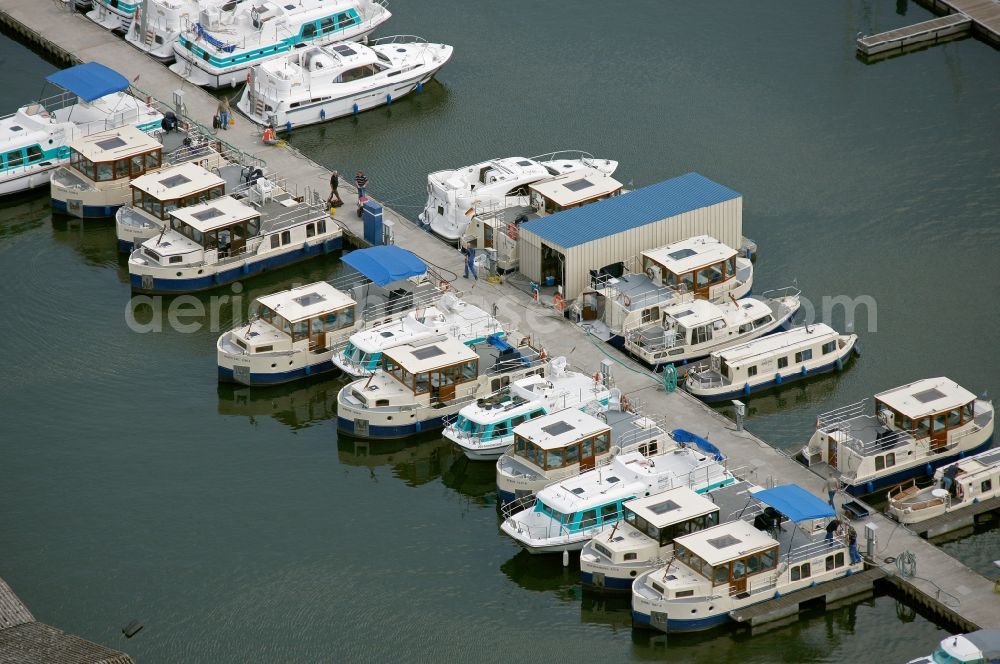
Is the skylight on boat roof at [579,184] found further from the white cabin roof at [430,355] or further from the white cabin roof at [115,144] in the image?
the white cabin roof at [115,144]

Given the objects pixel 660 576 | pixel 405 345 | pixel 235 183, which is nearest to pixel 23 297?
pixel 235 183

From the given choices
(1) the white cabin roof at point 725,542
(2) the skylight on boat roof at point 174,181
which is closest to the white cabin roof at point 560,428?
(1) the white cabin roof at point 725,542

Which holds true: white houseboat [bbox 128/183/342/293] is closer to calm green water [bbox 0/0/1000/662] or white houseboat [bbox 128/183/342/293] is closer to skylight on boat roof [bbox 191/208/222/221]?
skylight on boat roof [bbox 191/208/222/221]

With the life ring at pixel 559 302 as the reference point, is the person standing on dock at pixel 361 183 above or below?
above

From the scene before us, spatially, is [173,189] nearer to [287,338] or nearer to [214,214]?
[214,214]

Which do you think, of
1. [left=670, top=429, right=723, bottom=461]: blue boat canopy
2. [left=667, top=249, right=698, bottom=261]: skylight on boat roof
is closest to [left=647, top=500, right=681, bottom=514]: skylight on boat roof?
[left=670, top=429, right=723, bottom=461]: blue boat canopy
